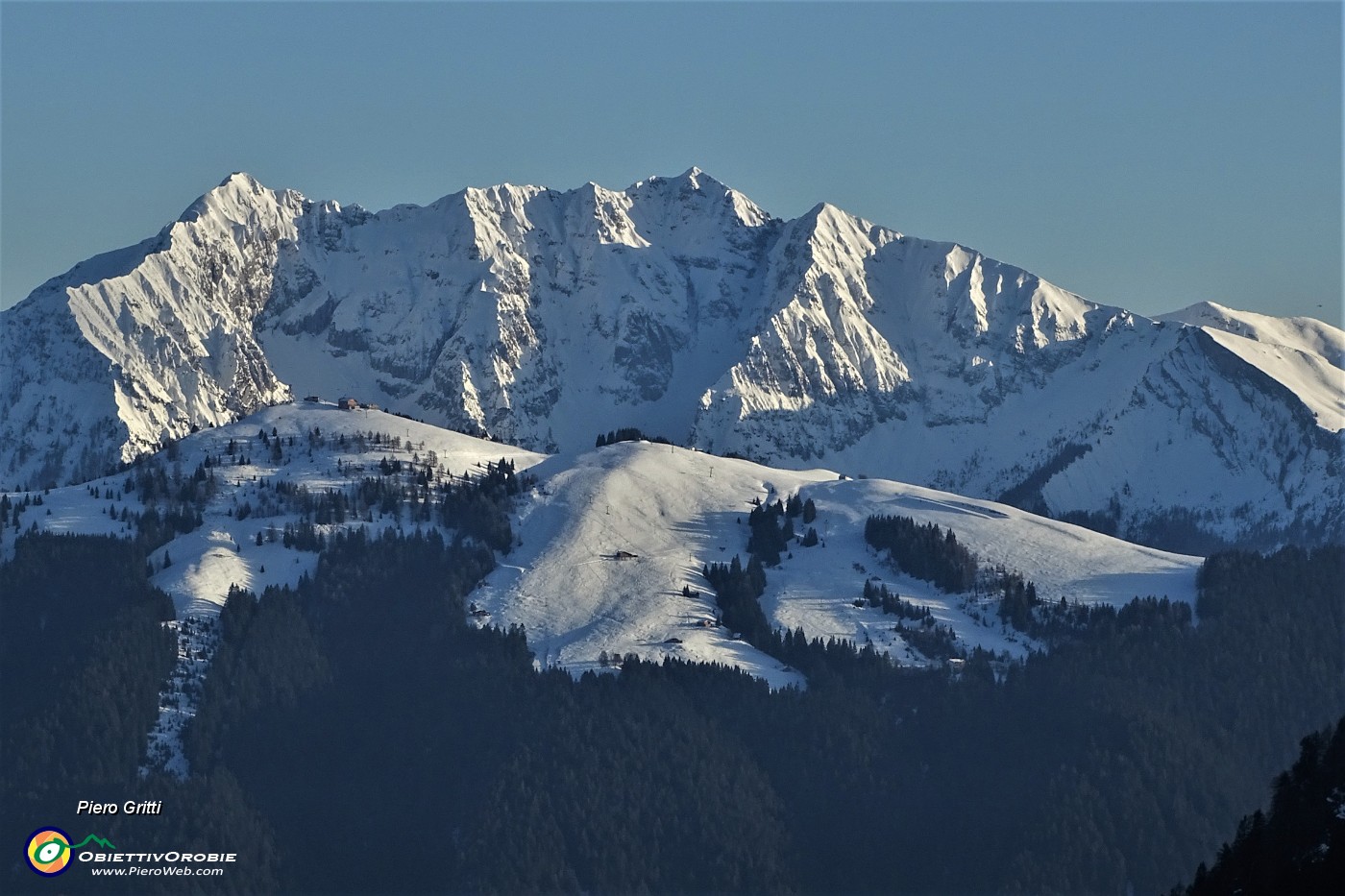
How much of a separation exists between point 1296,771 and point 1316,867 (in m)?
11.3

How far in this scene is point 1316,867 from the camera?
181500 millimetres

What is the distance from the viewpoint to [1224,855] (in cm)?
19400

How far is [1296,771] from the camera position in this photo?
19162 centimetres

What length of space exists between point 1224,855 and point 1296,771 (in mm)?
7722

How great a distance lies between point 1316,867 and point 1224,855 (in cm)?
1298

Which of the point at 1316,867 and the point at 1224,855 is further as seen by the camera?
the point at 1224,855
